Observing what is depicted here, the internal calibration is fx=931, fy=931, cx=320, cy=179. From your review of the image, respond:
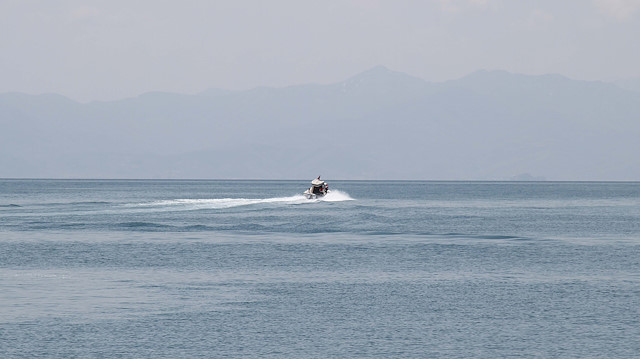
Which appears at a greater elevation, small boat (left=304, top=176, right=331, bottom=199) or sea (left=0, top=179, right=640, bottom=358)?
small boat (left=304, top=176, right=331, bottom=199)

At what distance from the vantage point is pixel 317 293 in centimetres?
4950

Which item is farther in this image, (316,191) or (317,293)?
(316,191)

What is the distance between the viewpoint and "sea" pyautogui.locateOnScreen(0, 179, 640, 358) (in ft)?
120

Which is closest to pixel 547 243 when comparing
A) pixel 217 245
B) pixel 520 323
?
pixel 217 245

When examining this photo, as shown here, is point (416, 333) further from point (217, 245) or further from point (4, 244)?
point (4, 244)

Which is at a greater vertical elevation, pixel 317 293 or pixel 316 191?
pixel 316 191

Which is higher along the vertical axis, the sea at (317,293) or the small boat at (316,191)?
the small boat at (316,191)

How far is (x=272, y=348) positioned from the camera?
119ft

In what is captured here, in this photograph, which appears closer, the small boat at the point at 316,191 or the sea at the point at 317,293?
the sea at the point at 317,293

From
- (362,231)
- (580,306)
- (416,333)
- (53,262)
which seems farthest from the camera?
(362,231)

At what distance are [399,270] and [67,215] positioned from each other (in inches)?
2924

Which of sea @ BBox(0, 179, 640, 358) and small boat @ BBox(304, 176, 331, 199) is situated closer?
sea @ BBox(0, 179, 640, 358)

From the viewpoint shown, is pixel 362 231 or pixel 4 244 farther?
pixel 362 231

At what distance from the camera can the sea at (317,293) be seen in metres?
36.7
